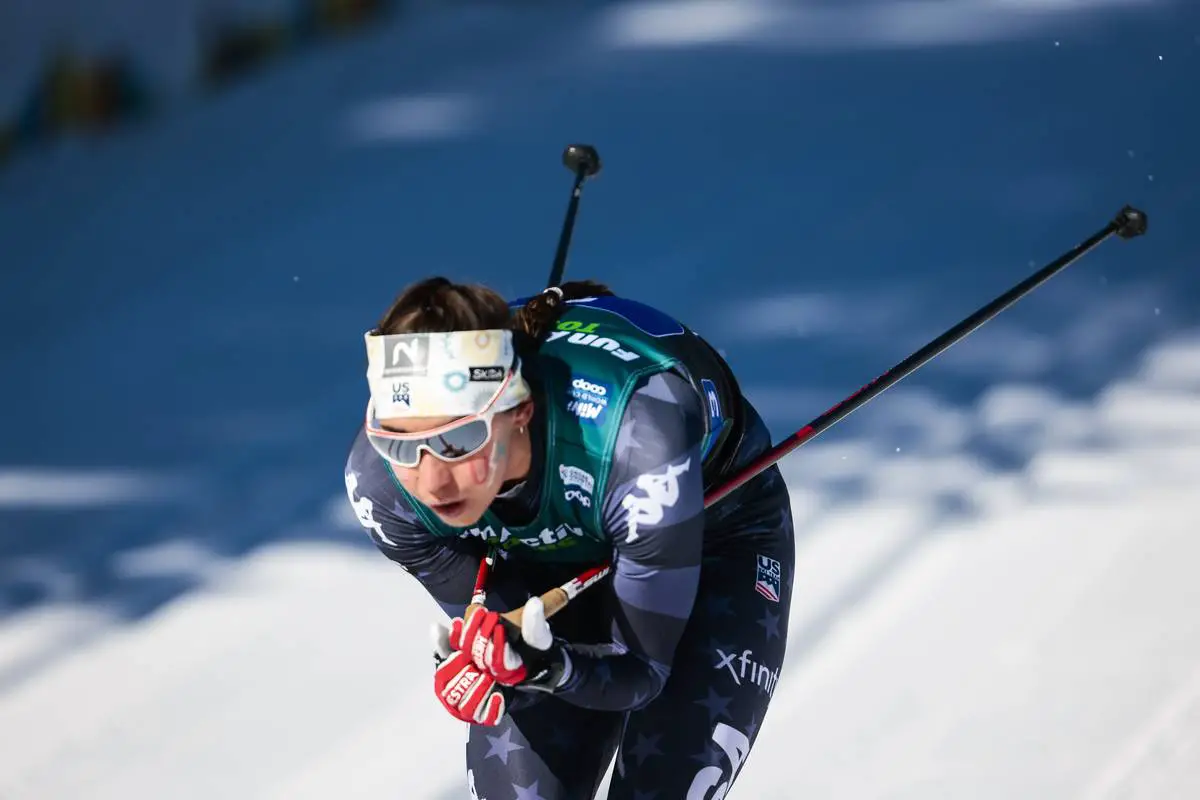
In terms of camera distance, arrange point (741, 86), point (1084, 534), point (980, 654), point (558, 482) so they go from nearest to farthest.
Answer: point (558, 482)
point (980, 654)
point (1084, 534)
point (741, 86)

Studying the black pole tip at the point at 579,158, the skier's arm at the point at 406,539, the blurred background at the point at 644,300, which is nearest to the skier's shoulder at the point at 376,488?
the skier's arm at the point at 406,539

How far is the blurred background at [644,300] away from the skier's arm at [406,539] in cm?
96

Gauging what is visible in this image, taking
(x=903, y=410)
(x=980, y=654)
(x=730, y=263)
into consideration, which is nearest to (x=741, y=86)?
(x=730, y=263)

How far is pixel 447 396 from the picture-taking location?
7.06 ft

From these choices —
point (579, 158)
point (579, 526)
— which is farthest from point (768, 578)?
point (579, 158)

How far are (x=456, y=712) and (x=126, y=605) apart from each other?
2077 mm

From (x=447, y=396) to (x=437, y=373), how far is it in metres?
0.03

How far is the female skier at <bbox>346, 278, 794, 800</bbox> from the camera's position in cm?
218

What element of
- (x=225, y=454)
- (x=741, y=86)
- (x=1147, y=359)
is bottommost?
(x=1147, y=359)

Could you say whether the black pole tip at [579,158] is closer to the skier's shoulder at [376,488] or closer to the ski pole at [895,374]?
the ski pole at [895,374]

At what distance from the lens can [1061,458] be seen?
4195 millimetres

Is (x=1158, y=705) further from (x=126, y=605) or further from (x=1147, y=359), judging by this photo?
(x=126, y=605)

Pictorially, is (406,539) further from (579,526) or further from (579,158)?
(579,158)

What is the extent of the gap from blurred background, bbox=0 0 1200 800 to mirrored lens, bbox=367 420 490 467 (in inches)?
54.9
